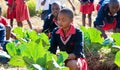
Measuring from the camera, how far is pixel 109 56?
19.9 ft

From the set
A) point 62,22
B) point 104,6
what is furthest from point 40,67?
point 104,6

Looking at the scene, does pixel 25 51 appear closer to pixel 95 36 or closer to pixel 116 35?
pixel 116 35

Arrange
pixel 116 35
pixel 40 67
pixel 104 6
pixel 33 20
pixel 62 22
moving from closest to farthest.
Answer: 1. pixel 40 67
2. pixel 62 22
3. pixel 116 35
4. pixel 104 6
5. pixel 33 20

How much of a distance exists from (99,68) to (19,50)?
4.40 ft

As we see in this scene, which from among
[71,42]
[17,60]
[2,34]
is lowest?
[17,60]

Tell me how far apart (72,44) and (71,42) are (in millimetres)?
27

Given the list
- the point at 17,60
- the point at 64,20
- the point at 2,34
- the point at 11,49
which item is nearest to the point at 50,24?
the point at 2,34

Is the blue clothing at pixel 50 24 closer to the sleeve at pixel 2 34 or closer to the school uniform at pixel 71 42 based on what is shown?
the sleeve at pixel 2 34

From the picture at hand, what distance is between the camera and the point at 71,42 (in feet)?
16.5

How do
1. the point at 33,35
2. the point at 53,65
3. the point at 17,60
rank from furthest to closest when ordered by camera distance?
the point at 33,35
the point at 17,60
the point at 53,65

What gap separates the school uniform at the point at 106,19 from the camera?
6.98 metres

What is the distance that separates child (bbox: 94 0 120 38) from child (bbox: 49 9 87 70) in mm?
1857

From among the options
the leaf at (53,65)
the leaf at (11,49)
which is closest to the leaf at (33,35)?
the leaf at (11,49)

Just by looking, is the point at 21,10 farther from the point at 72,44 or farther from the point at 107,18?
the point at 72,44
